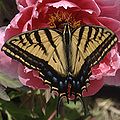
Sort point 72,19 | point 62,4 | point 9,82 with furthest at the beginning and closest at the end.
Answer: point 9,82 → point 72,19 → point 62,4

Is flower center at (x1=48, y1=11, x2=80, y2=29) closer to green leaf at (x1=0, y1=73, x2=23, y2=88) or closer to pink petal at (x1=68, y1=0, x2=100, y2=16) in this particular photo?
pink petal at (x1=68, y1=0, x2=100, y2=16)

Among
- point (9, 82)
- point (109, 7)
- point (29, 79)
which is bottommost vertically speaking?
point (9, 82)

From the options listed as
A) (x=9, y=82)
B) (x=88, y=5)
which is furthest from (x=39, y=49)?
(x=9, y=82)

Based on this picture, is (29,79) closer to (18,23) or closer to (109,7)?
(18,23)

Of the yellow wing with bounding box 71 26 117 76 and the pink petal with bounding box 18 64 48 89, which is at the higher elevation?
the yellow wing with bounding box 71 26 117 76

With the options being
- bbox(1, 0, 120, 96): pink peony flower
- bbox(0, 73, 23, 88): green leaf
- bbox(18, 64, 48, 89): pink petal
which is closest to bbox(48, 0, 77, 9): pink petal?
bbox(1, 0, 120, 96): pink peony flower

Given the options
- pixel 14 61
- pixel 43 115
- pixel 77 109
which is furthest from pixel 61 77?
pixel 77 109
